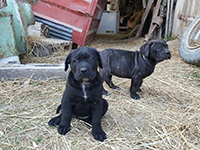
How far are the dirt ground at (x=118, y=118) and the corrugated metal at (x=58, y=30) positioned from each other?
Result: 3.16 m

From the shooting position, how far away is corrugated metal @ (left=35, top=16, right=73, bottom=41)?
6902 mm

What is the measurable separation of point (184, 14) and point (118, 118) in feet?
21.1

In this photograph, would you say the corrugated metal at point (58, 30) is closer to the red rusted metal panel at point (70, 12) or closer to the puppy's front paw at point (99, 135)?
the red rusted metal panel at point (70, 12)

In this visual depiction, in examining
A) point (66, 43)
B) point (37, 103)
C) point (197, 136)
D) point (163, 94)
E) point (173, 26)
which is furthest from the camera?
point (173, 26)

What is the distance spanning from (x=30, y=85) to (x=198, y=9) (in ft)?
19.4

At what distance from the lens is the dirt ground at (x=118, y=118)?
7.44 feet

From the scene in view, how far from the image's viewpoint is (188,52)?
5.41 metres

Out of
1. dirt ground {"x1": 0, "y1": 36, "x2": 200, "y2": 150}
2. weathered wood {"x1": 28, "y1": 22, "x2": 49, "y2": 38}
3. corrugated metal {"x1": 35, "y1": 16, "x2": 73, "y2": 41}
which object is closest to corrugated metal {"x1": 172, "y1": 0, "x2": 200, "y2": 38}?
dirt ground {"x1": 0, "y1": 36, "x2": 200, "y2": 150}

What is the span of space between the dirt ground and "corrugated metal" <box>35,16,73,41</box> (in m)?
3.16

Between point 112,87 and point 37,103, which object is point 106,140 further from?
point 112,87

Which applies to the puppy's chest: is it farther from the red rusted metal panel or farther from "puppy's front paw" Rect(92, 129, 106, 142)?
the red rusted metal panel

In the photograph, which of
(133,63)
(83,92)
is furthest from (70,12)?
(83,92)

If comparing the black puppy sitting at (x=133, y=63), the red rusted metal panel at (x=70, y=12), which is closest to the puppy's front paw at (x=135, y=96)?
the black puppy sitting at (x=133, y=63)

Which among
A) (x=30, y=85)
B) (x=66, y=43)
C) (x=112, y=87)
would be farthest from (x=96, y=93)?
(x=66, y=43)
